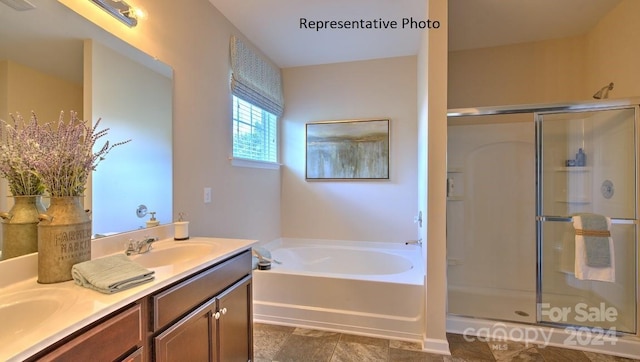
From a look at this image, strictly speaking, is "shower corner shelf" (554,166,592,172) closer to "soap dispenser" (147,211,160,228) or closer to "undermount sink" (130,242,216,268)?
"undermount sink" (130,242,216,268)

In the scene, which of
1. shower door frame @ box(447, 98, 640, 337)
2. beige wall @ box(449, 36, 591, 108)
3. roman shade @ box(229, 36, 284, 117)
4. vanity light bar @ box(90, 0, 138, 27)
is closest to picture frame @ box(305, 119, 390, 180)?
roman shade @ box(229, 36, 284, 117)

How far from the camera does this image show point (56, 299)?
33.2 inches

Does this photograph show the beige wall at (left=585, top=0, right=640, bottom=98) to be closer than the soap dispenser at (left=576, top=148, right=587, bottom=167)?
Yes

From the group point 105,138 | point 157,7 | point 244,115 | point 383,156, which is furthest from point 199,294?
point 383,156

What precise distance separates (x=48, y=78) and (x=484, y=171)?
133 inches

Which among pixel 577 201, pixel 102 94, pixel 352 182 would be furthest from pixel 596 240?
pixel 102 94

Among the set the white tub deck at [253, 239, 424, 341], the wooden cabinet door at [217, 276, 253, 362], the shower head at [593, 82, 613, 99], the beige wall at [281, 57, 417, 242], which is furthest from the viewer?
the beige wall at [281, 57, 417, 242]

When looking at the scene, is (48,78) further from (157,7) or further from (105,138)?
(157,7)

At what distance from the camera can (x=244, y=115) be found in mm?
2756

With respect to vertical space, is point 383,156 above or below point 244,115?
below

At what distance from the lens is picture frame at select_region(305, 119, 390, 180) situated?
10.5ft

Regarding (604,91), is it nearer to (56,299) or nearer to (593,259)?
(593,259)

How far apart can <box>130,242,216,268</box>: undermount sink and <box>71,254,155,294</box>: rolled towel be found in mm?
413

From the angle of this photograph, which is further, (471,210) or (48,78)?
(471,210)
